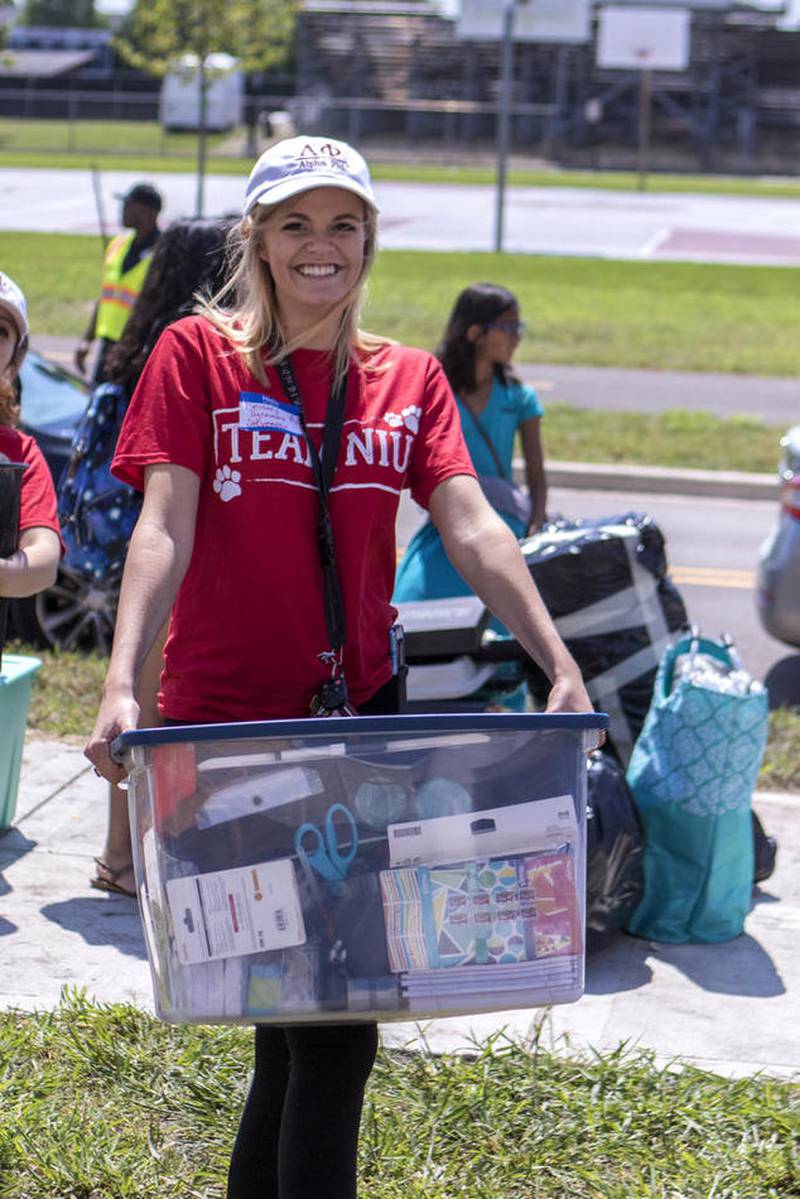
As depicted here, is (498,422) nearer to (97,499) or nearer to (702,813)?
(97,499)

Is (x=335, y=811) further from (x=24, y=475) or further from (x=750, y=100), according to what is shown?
(x=750, y=100)

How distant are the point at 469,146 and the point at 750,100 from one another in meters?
12.0

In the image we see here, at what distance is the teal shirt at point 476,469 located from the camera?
5793 mm

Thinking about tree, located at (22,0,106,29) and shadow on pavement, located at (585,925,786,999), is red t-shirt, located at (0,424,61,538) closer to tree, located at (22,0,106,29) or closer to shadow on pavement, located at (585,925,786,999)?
shadow on pavement, located at (585,925,786,999)

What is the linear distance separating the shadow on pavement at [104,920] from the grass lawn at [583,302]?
13.3 m

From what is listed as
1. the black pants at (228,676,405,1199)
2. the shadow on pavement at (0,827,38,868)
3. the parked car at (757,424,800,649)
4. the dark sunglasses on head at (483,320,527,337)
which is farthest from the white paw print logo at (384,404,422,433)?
the parked car at (757,424,800,649)

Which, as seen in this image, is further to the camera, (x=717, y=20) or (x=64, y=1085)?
(x=717, y=20)

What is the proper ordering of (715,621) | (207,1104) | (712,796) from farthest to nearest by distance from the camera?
(715,621) → (712,796) → (207,1104)

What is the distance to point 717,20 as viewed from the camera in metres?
71.9

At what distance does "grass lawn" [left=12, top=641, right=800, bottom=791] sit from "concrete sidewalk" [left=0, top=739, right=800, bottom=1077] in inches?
36.6

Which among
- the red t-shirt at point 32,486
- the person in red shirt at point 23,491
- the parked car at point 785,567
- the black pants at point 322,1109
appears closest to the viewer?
the black pants at point 322,1109

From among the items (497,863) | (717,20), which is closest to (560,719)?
(497,863)

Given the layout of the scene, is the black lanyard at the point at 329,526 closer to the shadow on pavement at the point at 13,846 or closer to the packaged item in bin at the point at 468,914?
the packaged item in bin at the point at 468,914

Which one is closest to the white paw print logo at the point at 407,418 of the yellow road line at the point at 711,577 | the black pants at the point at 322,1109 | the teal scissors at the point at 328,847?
the teal scissors at the point at 328,847
